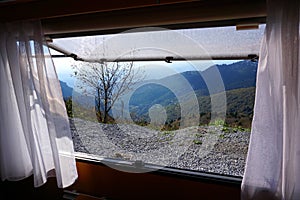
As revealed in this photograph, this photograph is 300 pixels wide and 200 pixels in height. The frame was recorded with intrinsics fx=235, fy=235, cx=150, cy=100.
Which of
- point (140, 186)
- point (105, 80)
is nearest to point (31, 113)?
point (105, 80)

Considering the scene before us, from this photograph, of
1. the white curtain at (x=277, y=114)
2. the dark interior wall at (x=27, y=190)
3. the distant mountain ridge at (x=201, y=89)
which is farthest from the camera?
the dark interior wall at (x=27, y=190)

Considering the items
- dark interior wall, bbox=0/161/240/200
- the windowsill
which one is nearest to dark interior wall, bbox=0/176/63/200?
dark interior wall, bbox=0/161/240/200

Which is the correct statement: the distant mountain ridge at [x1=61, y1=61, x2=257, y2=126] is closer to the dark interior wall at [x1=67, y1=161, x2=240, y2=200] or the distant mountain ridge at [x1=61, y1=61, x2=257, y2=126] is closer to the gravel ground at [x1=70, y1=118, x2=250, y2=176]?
the gravel ground at [x1=70, y1=118, x2=250, y2=176]

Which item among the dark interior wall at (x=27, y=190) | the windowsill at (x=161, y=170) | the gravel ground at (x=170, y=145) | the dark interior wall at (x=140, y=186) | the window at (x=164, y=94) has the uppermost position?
the window at (x=164, y=94)

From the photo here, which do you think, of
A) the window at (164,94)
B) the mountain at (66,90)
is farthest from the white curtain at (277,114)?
the mountain at (66,90)

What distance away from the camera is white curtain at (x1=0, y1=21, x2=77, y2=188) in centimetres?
137

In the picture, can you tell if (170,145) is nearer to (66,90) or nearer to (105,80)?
(105,80)

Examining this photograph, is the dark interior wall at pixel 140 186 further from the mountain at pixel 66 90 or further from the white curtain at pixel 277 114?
the mountain at pixel 66 90

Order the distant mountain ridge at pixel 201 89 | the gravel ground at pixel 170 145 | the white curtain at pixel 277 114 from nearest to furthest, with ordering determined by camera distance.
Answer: the white curtain at pixel 277 114
the distant mountain ridge at pixel 201 89
the gravel ground at pixel 170 145

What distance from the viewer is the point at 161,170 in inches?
55.6

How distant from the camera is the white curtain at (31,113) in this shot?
→ 137 cm

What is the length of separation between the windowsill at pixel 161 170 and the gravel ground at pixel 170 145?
4 centimetres

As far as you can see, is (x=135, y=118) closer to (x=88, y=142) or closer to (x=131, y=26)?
(x=88, y=142)

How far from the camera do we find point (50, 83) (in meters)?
1.39
